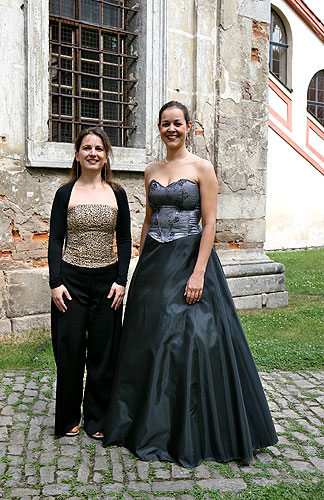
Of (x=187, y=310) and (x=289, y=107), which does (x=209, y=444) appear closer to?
(x=187, y=310)

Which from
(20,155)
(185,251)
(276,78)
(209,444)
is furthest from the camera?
(276,78)

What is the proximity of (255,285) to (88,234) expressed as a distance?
421 cm

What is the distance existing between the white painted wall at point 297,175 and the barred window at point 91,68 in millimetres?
8765

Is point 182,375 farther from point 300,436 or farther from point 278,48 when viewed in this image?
point 278,48

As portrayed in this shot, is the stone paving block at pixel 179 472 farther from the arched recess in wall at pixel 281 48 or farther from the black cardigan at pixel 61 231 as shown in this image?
the arched recess in wall at pixel 281 48

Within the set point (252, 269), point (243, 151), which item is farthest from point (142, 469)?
point (243, 151)

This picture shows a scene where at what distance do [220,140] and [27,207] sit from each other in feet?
8.46

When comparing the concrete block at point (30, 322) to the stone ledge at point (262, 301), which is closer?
the concrete block at point (30, 322)

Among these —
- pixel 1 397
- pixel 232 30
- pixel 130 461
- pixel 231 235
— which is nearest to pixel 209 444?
pixel 130 461

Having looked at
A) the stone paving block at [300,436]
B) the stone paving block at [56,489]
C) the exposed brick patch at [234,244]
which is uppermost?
the exposed brick patch at [234,244]

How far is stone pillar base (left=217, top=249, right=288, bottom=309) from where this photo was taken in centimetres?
682

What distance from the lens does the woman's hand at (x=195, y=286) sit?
2.99 meters

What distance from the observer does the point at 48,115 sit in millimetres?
5656

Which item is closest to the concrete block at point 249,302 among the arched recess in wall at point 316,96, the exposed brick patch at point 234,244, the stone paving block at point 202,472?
the exposed brick patch at point 234,244
